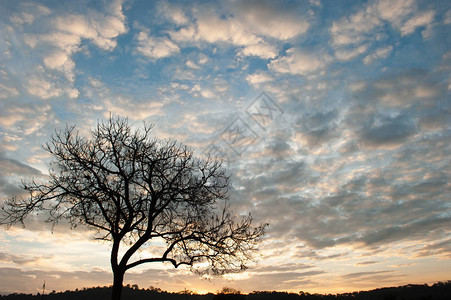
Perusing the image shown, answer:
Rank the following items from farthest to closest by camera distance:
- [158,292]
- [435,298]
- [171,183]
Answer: [158,292], [435,298], [171,183]

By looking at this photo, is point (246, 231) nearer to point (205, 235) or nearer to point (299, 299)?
point (205, 235)

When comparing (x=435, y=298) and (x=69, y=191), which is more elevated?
(x=69, y=191)

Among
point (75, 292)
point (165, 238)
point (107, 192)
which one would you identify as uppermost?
point (107, 192)

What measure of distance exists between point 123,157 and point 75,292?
80087 mm

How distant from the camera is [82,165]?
15.3 m

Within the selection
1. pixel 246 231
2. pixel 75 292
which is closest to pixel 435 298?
pixel 246 231

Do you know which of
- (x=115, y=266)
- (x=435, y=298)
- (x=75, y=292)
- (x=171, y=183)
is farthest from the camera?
(x=75, y=292)

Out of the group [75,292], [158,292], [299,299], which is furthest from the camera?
[75,292]

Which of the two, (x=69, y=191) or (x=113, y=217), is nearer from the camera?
(x=69, y=191)

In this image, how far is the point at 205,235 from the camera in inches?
622

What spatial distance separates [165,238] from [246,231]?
4446 millimetres

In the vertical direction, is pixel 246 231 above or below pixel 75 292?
above

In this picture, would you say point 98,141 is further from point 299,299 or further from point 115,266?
point 299,299

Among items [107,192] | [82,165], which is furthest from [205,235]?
[82,165]
